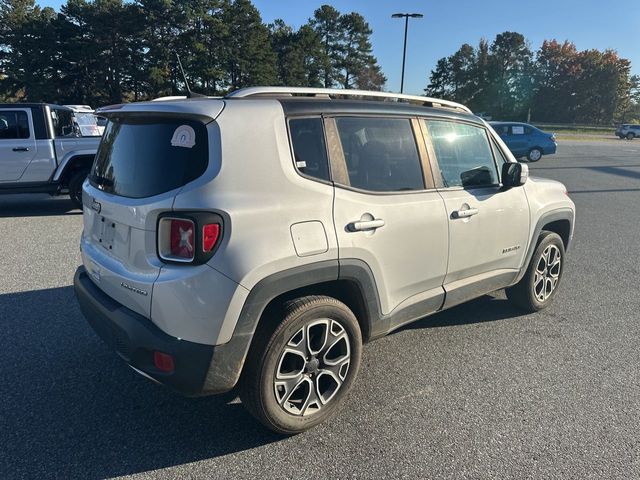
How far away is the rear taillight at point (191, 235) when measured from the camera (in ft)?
7.05

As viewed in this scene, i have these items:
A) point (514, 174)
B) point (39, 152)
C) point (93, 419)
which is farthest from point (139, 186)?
point (39, 152)

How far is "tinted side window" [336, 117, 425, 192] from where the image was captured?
278 centimetres

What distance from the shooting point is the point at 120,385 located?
3053mm

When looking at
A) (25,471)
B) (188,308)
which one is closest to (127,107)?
(188,308)

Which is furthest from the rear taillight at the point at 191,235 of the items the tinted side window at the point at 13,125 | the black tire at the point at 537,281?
the tinted side window at the point at 13,125

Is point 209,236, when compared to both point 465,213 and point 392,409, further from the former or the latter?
point 465,213

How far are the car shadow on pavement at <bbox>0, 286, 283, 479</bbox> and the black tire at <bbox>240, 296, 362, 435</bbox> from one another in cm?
22

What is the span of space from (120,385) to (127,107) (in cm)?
180

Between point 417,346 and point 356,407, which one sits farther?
point 417,346

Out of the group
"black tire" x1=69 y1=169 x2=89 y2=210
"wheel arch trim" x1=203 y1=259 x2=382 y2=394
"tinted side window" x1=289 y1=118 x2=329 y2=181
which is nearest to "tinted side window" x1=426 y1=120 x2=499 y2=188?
"tinted side window" x1=289 y1=118 x2=329 y2=181

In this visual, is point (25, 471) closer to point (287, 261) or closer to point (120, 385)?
point (120, 385)

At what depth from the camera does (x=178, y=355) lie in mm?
2201

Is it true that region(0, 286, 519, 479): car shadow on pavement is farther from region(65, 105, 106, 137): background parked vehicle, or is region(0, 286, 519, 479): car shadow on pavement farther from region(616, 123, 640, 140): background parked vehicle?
region(616, 123, 640, 140): background parked vehicle

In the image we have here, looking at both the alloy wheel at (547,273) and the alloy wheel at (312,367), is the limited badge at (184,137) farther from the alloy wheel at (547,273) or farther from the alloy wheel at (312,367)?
the alloy wheel at (547,273)
